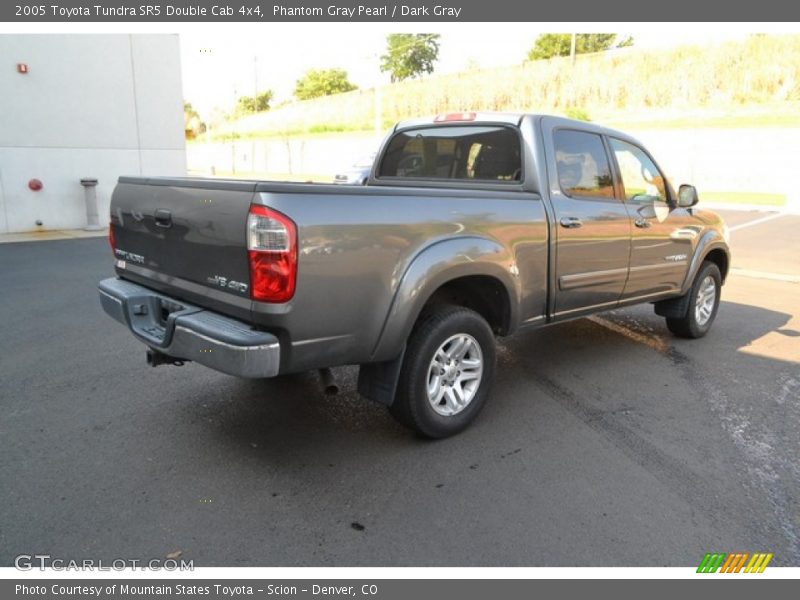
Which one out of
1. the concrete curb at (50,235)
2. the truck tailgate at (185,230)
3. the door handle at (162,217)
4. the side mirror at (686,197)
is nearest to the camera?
the truck tailgate at (185,230)

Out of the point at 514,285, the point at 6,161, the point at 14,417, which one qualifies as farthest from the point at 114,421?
the point at 6,161

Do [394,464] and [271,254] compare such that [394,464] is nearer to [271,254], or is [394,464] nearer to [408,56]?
[271,254]

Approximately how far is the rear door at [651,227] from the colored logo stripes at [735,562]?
2628 mm

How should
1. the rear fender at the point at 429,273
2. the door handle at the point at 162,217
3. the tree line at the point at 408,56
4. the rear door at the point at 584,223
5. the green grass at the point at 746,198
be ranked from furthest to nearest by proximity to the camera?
1. the tree line at the point at 408,56
2. the green grass at the point at 746,198
3. the rear door at the point at 584,223
4. the door handle at the point at 162,217
5. the rear fender at the point at 429,273

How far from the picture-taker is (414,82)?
47219 millimetres

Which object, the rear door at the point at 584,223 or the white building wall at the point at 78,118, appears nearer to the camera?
the rear door at the point at 584,223

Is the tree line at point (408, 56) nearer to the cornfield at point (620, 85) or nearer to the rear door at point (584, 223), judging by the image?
the cornfield at point (620, 85)

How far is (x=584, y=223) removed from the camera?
4.35 m

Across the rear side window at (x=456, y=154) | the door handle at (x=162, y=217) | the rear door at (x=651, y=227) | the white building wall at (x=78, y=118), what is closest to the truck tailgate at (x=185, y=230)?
the door handle at (x=162, y=217)

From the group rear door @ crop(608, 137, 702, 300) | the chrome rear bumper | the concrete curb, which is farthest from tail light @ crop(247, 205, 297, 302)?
the concrete curb

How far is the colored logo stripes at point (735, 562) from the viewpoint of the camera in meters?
2.58

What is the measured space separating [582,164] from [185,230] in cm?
294

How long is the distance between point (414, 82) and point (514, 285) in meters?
46.6

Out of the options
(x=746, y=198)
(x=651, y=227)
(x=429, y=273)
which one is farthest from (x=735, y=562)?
(x=746, y=198)
